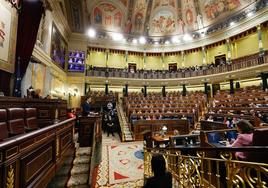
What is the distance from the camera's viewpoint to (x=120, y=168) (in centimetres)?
504

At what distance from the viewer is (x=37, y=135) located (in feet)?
6.22

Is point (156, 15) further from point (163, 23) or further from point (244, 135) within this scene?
point (244, 135)

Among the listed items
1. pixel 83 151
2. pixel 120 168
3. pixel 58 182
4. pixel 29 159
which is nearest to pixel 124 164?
pixel 120 168

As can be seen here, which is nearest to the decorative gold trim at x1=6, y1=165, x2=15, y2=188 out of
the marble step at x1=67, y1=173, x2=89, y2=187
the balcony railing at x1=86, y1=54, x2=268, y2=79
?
the marble step at x1=67, y1=173, x2=89, y2=187

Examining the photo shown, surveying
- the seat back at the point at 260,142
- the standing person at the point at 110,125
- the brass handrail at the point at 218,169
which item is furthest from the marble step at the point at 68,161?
the standing person at the point at 110,125

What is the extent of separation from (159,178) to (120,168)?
3.94 metres

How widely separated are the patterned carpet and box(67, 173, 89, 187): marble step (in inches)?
34.1

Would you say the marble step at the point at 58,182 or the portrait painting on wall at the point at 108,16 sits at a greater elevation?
the portrait painting on wall at the point at 108,16

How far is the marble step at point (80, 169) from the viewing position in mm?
3349

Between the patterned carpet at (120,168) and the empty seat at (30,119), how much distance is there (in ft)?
6.86

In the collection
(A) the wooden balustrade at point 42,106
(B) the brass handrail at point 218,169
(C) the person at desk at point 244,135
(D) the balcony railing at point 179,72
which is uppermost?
(D) the balcony railing at point 179,72

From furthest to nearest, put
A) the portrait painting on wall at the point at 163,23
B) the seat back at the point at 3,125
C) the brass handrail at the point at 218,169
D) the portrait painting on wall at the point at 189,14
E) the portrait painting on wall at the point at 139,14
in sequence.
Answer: the portrait painting on wall at the point at 163,23 < the portrait painting on wall at the point at 139,14 < the portrait painting on wall at the point at 189,14 < the seat back at the point at 3,125 < the brass handrail at the point at 218,169

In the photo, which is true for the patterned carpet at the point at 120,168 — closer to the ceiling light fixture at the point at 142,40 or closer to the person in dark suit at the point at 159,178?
the person in dark suit at the point at 159,178

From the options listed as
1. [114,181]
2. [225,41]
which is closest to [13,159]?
[114,181]
